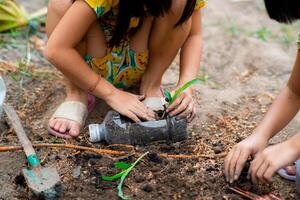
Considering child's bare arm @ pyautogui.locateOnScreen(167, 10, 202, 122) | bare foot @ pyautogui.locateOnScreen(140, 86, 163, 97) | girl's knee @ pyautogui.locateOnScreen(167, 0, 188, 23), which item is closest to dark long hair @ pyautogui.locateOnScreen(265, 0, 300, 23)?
girl's knee @ pyautogui.locateOnScreen(167, 0, 188, 23)

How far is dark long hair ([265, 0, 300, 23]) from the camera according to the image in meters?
1.74

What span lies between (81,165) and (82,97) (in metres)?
0.45

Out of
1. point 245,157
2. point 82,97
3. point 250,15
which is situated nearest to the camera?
point 245,157

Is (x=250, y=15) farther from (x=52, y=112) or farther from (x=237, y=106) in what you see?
(x=52, y=112)

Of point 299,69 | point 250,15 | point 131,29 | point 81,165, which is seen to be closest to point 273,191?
point 299,69

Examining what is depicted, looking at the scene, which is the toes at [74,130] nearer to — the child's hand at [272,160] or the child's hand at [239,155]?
the child's hand at [239,155]

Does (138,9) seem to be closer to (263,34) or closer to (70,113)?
(70,113)

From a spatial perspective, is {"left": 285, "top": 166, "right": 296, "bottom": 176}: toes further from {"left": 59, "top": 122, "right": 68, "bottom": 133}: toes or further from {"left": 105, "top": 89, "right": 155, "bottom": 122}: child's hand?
{"left": 59, "top": 122, "right": 68, "bottom": 133}: toes

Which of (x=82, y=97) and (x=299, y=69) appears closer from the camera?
(x=299, y=69)

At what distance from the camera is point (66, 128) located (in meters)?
2.30

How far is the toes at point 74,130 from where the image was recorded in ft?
7.47

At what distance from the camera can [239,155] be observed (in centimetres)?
188

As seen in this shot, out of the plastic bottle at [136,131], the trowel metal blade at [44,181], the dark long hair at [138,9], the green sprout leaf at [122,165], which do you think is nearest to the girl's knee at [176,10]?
the dark long hair at [138,9]

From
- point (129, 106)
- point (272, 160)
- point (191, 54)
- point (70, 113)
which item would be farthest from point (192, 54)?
point (272, 160)
